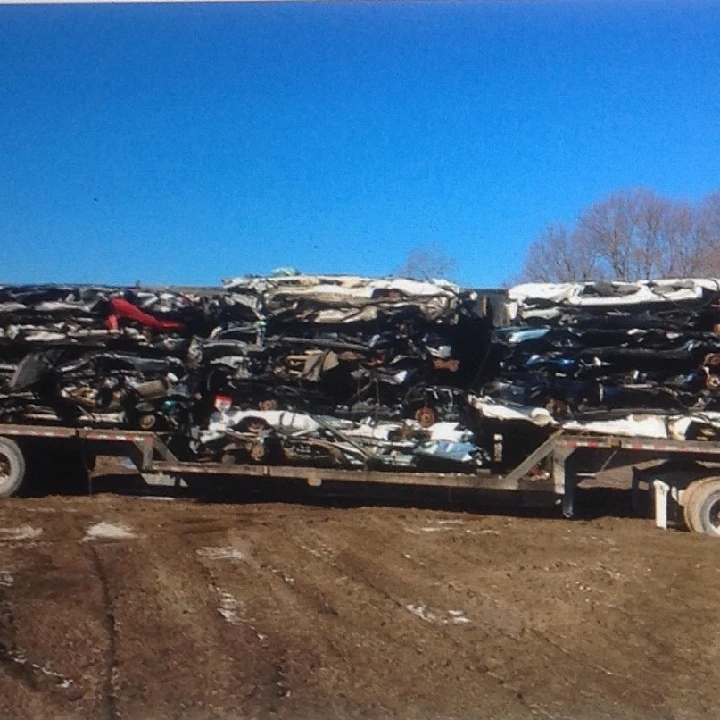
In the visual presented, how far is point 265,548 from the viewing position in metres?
8.90

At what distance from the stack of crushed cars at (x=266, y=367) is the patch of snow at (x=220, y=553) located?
2.50 metres

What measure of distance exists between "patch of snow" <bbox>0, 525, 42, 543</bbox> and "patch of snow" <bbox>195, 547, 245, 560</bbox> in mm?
1744

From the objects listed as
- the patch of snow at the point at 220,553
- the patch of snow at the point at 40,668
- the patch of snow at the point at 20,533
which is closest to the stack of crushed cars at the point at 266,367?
the patch of snow at the point at 20,533

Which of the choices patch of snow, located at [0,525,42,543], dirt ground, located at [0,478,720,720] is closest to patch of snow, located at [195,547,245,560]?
dirt ground, located at [0,478,720,720]

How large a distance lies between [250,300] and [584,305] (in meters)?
3.90

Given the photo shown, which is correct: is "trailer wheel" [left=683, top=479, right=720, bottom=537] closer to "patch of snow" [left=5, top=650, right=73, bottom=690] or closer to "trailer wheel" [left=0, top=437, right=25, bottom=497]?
"patch of snow" [left=5, top=650, right=73, bottom=690]

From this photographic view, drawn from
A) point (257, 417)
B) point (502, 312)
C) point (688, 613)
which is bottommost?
point (688, 613)

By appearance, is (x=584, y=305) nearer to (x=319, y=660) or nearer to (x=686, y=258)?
(x=319, y=660)

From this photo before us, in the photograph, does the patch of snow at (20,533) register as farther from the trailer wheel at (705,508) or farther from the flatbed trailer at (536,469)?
the trailer wheel at (705,508)

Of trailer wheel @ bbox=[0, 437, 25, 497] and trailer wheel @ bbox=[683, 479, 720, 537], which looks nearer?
trailer wheel @ bbox=[683, 479, 720, 537]

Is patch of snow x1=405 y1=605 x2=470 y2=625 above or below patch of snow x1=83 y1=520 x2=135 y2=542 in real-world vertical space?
below

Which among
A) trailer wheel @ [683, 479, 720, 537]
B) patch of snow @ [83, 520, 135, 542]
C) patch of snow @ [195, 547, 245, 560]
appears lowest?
patch of snow @ [195, 547, 245, 560]

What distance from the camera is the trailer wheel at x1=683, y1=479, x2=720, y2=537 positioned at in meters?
10.3

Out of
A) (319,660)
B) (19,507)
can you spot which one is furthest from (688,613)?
(19,507)
